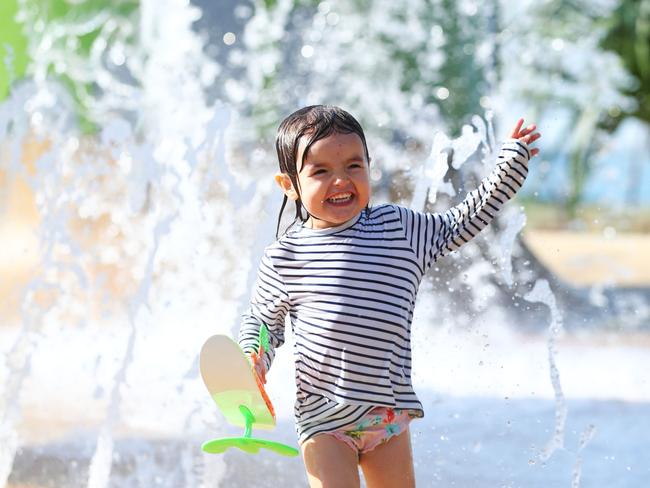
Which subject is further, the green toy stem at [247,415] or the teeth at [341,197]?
the teeth at [341,197]

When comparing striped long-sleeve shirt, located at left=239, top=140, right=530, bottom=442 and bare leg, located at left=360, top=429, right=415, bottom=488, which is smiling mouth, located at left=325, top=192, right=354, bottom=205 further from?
bare leg, located at left=360, top=429, right=415, bottom=488

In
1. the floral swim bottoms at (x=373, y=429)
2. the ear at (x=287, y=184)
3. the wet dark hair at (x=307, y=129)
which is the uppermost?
the wet dark hair at (x=307, y=129)

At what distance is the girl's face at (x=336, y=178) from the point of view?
6.74 ft

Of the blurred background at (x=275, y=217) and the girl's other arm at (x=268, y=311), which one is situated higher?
the blurred background at (x=275, y=217)

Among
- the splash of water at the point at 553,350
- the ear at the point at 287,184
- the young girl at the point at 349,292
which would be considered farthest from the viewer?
the splash of water at the point at 553,350

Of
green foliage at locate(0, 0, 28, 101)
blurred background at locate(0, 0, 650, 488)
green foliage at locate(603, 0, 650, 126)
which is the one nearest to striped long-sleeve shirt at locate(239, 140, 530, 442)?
blurred background at locate(0, 0, 650, 488)

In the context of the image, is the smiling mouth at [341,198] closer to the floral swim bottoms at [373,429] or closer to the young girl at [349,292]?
the young girl at [349,292]

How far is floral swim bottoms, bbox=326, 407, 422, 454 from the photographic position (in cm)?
203

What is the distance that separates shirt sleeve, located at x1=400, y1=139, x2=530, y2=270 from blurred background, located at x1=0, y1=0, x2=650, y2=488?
74 centimetres

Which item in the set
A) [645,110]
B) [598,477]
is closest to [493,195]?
[598,477]

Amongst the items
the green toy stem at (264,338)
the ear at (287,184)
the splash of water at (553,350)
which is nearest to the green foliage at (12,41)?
the splash of water at (553,350)

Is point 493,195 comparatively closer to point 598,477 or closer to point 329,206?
point 329,206

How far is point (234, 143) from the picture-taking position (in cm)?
995

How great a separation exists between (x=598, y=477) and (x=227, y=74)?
698cm
